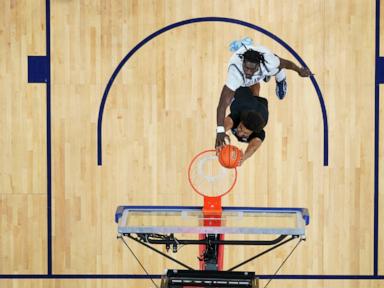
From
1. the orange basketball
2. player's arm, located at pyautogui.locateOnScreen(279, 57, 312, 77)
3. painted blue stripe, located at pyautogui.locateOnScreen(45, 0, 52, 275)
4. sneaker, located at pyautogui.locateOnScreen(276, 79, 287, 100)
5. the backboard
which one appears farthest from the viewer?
painted blue stripe, located at pyautogui.locateOnScreen(45, 0, 52, 275)

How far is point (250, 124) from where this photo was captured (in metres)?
8.52

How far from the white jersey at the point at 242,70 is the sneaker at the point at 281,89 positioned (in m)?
0.19

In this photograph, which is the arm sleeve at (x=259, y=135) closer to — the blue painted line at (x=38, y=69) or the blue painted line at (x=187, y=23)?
the blue painted line at (x=187, y=23)

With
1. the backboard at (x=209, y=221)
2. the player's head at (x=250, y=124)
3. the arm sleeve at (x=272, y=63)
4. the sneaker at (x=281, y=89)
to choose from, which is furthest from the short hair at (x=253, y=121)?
the backboard at (x=209, y=221)

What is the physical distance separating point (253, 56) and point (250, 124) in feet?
2.50

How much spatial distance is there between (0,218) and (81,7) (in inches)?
101

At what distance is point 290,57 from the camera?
8.73m

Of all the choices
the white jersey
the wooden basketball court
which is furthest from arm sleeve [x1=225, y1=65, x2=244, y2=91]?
the wooden basketball court

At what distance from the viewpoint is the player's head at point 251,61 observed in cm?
826

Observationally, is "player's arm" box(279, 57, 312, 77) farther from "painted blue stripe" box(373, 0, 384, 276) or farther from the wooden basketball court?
"painted blue stripe" box(373, 0, 384, 276)

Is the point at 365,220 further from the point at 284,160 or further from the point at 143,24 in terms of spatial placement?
the point at 143,24

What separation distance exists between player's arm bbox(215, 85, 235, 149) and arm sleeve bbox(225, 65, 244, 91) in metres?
0.09

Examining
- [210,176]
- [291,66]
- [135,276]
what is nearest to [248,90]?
[291,66]

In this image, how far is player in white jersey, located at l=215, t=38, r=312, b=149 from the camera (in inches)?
326
